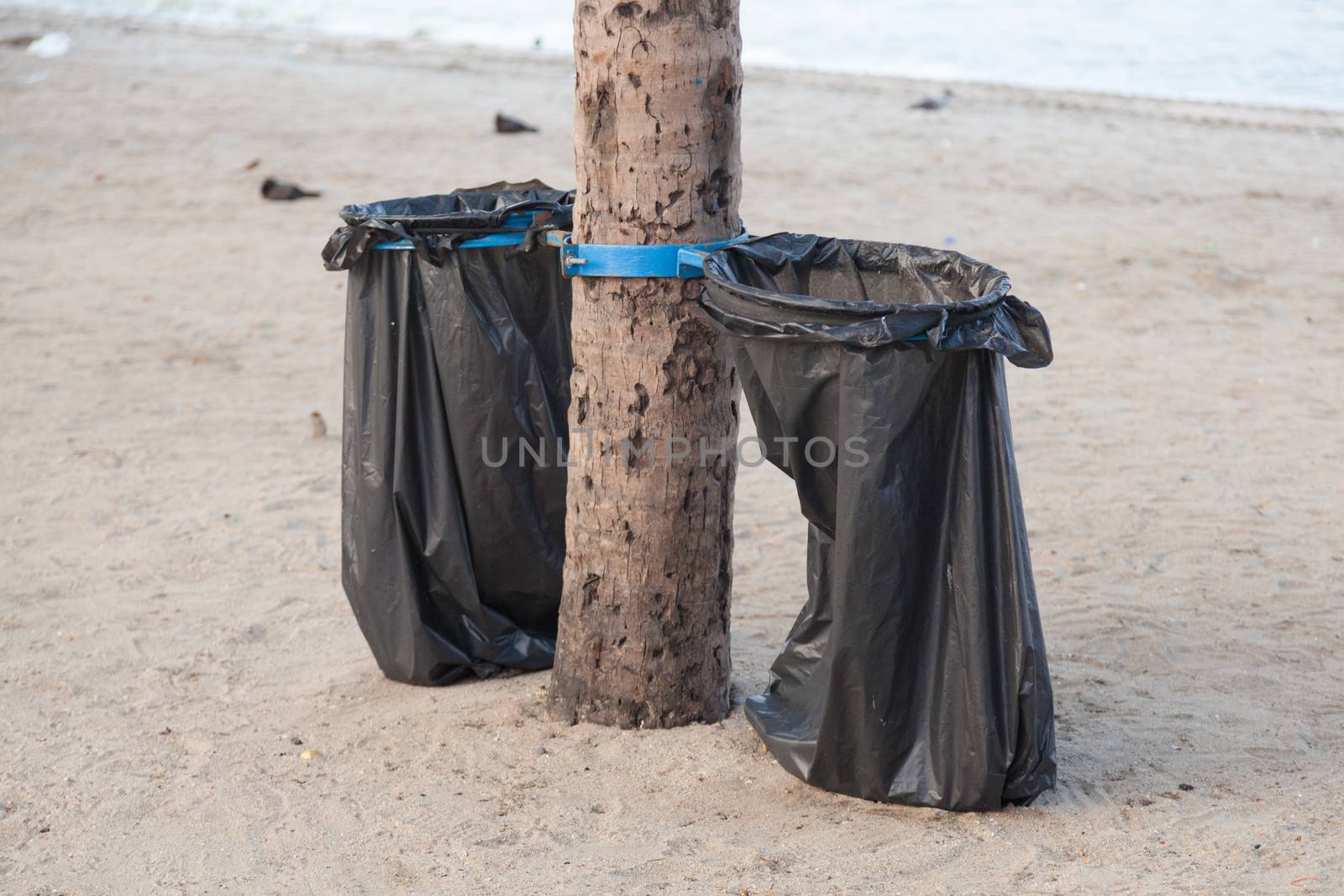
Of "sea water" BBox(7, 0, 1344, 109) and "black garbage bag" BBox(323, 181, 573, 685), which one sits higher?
"sea water" BBox(7, 0, 1344, 109)

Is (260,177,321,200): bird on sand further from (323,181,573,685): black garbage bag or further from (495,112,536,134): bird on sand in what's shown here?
(323,181,573,685): black garbage bag

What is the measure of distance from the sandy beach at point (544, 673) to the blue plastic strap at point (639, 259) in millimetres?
1122

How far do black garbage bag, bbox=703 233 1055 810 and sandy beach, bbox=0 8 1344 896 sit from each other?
16cm

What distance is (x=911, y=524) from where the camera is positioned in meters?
2.60

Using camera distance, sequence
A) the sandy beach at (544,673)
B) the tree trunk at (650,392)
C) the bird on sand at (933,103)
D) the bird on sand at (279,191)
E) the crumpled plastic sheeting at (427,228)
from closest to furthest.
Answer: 1. the sandy beach at (544,673)
2. the tree trunk at (650,392)
3. the crumpled plastic sheeting at (427,228)
4. the bird on sand at (279,191)
5. the bird on sand at (933,103)

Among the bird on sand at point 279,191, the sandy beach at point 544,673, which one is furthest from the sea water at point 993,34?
the bird on sand at point 279,191

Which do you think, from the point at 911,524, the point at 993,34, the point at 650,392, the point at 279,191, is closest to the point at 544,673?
the point at 650,392

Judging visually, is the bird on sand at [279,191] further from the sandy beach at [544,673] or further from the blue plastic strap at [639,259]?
the blue plastic strap at [639,259]

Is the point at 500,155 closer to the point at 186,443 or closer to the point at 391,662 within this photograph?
the point at 186,443

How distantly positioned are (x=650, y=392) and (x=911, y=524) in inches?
27.9

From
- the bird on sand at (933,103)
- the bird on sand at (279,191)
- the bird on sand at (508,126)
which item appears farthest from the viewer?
the bird on sand at (933,103)

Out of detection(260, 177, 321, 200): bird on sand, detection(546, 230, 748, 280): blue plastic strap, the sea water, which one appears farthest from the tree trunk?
the sea water

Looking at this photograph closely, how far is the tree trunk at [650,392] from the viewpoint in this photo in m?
2.83

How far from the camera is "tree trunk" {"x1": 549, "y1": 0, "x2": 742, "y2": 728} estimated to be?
2.83 metres
